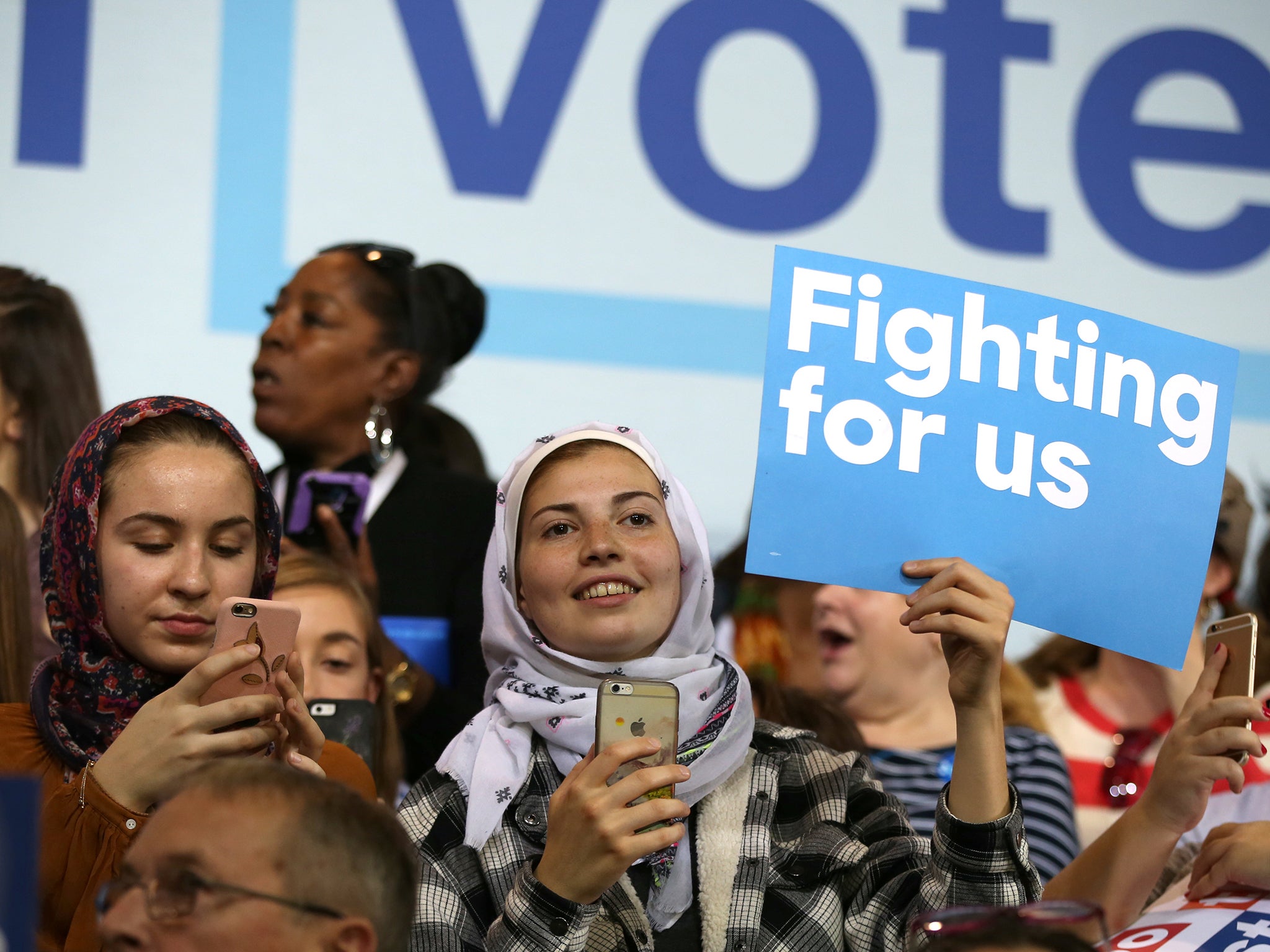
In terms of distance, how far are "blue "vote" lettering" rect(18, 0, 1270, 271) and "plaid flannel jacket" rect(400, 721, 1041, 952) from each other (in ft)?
8.43

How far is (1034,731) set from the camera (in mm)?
3135

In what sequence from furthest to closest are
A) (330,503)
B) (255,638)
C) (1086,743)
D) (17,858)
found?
(1086,743) → (330,503) → (255,638) → (17,858)

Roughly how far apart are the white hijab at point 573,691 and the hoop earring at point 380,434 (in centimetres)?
121

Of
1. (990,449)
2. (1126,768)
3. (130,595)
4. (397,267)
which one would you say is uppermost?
(397,267)

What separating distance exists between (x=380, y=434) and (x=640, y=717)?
1.88 meters

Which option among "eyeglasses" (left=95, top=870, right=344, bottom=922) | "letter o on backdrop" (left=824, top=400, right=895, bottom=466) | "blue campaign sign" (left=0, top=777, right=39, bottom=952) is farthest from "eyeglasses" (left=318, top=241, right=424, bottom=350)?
"blue campaign sign" (left=0, top=777, right=39, bottom=952)

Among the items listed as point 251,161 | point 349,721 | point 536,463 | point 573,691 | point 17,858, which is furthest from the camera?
point 251,161

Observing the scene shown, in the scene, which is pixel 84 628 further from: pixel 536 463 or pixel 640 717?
pixel 640 717

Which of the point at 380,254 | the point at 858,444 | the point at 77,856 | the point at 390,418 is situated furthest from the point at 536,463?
the point at 380,254

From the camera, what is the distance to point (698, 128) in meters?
4.52

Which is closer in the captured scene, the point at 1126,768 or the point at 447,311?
the point at 1126,768

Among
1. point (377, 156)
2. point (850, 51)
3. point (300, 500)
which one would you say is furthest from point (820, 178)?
point (300, 500)

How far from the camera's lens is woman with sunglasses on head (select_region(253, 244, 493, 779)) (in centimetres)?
330

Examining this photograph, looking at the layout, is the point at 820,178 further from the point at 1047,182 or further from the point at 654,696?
the point at 654,696
